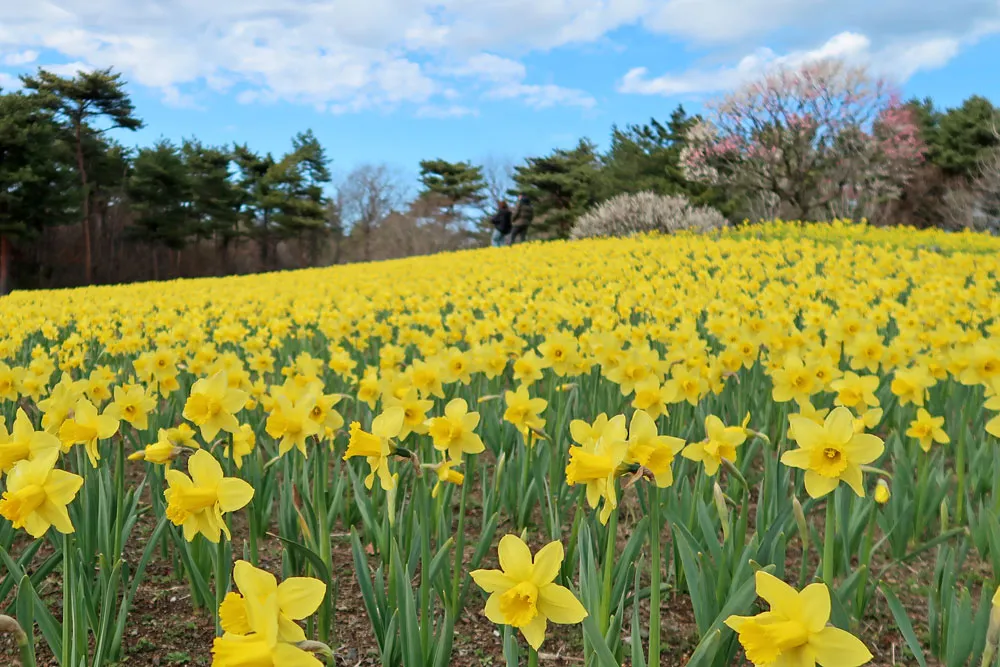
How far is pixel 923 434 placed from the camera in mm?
2691

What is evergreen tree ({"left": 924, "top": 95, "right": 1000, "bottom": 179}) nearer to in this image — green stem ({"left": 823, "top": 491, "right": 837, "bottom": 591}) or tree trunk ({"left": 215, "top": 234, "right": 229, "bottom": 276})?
tree trunk ({"left": 215, "top": 234, "right": 229, "bottom": 276})

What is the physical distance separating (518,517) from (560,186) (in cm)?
3663

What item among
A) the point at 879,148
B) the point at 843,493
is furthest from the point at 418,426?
the point at 879,148

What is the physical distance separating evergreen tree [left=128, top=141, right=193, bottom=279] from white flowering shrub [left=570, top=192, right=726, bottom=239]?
72.8 feet

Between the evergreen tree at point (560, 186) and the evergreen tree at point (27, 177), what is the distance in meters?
21.4

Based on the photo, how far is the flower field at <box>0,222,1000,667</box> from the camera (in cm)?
138

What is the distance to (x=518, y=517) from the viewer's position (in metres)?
2.79

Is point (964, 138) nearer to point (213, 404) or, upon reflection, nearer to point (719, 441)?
point (719, 441)

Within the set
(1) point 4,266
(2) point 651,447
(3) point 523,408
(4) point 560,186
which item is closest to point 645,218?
(4) point 560,186

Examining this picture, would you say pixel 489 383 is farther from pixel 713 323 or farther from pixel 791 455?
pixel 791 455

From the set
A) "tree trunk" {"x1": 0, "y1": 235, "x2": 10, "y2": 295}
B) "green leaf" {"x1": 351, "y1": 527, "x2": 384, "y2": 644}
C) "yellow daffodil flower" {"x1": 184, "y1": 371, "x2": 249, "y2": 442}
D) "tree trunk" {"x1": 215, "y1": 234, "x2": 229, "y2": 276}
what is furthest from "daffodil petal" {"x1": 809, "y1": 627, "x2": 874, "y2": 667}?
"tree trunk" {"x1": 215, "y1": 234, "x2": 229, "y2": 276}

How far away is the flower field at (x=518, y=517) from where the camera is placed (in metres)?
1.38

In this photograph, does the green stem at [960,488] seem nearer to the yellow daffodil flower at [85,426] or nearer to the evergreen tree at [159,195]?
the yellow daffodil flower at [85,426]

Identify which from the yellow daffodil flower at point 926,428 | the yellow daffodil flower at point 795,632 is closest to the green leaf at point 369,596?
the yellow daffodil flower at point 795,632
